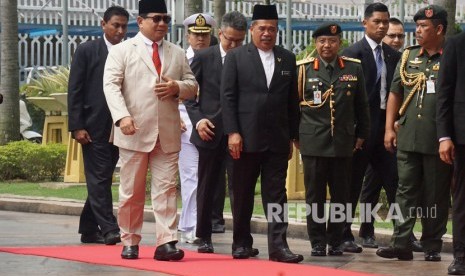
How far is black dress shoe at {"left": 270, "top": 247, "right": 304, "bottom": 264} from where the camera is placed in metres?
12.6

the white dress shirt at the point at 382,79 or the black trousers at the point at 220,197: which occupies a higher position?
the white dress shirt at the point at 382,79

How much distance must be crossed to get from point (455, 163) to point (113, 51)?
9.94ft

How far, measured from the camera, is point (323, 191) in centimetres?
1355

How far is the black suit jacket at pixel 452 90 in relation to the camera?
12008 mm

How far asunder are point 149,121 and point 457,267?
9.25 feet

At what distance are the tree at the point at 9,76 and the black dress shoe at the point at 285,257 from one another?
1159 centimetres

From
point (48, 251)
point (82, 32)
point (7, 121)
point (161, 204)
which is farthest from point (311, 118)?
point (82, 32)

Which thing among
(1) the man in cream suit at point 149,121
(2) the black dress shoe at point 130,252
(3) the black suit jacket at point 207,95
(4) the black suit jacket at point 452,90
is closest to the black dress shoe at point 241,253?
(1) the man in cream suit at point 149,121

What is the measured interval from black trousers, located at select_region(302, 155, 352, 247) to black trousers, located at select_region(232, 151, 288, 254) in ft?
1.90

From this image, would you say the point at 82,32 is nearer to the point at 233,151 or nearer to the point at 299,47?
the point at 299,47

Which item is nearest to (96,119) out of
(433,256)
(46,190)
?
(433,256)

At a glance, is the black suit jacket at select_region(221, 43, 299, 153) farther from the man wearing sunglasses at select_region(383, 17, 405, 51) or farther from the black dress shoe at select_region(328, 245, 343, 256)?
the man wearing sunglasses at select_region(383, 17, 405, 51)

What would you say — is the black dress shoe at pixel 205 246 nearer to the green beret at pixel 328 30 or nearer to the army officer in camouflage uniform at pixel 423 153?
the army officer in camouflage uniform at pixel 423 153

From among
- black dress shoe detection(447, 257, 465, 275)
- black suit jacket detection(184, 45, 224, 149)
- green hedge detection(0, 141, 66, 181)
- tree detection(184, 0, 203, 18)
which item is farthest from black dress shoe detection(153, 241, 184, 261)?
green hedge detection(0, 141, 66, 181)
